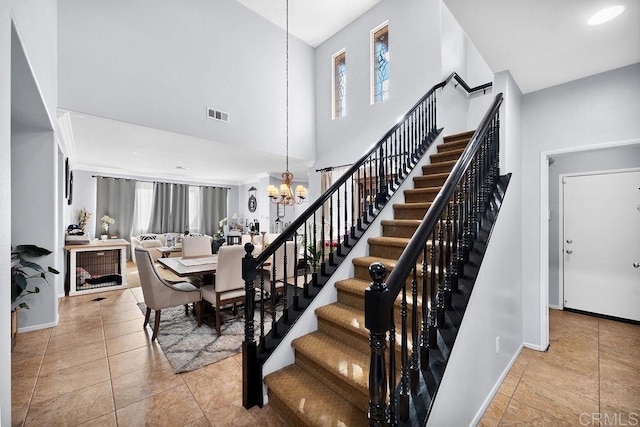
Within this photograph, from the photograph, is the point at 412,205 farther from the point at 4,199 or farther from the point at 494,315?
the point at 4,199

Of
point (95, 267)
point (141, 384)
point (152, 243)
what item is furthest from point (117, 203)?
point (141, 384)

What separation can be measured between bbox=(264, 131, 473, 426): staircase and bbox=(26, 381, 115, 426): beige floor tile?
118 centimetres

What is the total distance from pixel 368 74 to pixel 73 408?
235 inches

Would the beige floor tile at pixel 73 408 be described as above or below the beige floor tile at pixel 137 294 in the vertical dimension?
above

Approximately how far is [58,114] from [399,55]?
515cm

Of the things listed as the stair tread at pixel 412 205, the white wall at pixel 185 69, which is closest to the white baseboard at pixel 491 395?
the stair tread at pixel 412 205

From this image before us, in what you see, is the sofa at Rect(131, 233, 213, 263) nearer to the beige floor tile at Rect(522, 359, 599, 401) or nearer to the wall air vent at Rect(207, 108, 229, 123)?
the wall air vent at Rect(207, 108, 229, 123)

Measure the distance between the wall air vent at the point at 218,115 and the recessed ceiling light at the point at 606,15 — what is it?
458 centimetres

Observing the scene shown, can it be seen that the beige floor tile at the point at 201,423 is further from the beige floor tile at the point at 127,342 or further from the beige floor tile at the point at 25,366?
the beige floor tile at the point at 25,366

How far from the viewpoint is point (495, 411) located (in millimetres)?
1966

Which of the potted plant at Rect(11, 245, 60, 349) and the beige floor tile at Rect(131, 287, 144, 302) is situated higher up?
the potted plant at Rect(11, 245, 60, 349)

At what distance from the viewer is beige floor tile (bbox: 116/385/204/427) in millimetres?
1784

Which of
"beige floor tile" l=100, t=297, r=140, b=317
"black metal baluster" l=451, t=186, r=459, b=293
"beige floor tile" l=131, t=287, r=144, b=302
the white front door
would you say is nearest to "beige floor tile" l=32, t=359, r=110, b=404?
"beige floor tile" l=100, t=297, r=140, b=317

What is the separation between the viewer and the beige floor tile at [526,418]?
6.04 feet
